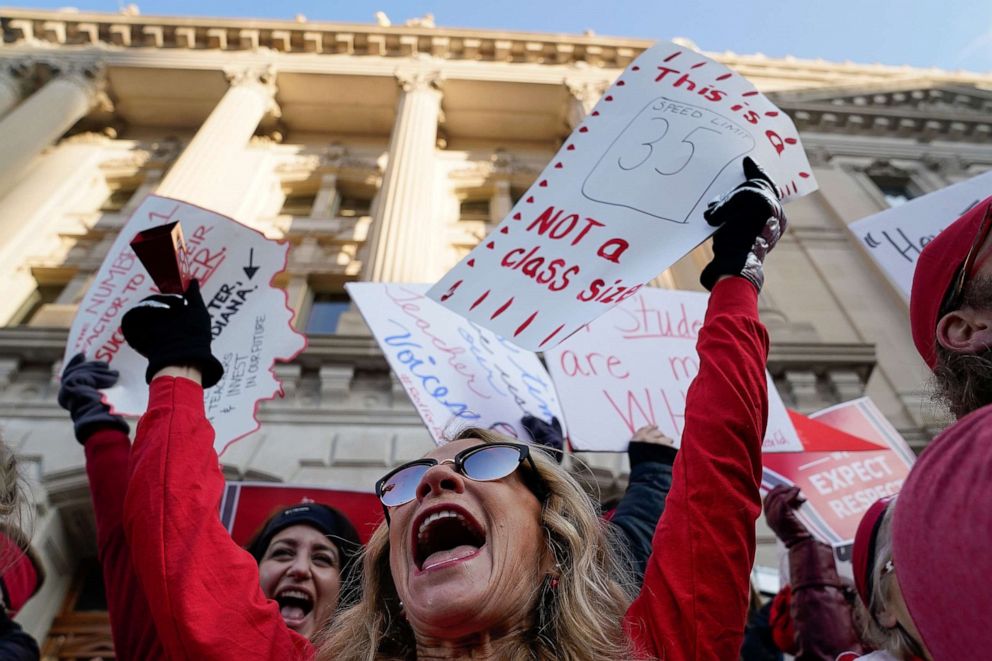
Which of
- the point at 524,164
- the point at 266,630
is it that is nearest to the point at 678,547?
the point at 266,630

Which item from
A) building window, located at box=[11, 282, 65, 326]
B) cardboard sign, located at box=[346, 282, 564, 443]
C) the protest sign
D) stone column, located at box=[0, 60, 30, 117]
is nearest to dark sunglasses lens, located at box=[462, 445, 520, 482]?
cardboard sign, located at box=[346, 282, 564, 443]

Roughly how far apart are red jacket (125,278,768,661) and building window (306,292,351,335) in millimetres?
10515

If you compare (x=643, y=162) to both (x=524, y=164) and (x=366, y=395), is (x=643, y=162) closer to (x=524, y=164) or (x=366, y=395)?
(x=366, y=395)

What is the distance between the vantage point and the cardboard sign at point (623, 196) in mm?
2436

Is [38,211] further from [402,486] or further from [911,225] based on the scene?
[911,225]

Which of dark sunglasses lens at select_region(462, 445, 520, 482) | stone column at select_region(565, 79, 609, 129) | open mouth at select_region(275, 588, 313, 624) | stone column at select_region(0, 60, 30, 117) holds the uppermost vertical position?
stone column at select_region(0, 60, 30, 117)

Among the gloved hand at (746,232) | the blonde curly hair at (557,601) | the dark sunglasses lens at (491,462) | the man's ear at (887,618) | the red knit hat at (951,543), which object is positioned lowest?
the red knit hat at (951,543)

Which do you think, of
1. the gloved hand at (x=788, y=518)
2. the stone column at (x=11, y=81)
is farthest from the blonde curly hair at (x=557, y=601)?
the stone column at (x=11, y=81)

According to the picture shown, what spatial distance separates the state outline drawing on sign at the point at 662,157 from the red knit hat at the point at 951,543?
1.67 meters

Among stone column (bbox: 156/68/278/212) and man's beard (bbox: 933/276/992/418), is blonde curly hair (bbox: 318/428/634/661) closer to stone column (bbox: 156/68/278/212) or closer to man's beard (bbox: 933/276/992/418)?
man's beard (bbox: 933/276/992/418)

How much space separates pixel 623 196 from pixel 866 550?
1.62m

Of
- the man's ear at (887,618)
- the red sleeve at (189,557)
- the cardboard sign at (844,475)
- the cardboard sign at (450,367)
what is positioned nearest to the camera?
the red sleeve at (189,557)

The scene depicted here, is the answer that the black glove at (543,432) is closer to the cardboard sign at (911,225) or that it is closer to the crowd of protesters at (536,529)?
the crowd of protesters at (536,529)

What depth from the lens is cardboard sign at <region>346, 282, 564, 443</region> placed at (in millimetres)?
3350
